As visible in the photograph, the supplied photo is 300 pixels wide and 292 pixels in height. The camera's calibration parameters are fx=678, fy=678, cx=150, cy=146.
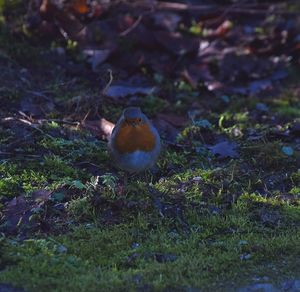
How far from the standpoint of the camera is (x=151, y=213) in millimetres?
3307

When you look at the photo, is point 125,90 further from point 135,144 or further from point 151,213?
point 151,213

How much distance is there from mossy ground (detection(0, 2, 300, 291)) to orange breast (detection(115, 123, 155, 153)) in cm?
18

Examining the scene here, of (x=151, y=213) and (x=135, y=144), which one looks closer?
(x=151, y=213)

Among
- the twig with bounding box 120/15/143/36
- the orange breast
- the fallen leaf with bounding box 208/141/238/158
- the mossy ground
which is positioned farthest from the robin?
the twig with bounding box 120/15/143/36

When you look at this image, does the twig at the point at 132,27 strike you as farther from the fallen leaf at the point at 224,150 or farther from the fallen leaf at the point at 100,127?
the fallen leaf at the point at 224,150

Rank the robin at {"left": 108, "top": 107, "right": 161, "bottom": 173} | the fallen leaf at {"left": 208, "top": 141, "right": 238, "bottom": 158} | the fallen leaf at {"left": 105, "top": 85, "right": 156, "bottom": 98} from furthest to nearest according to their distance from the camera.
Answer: the fallen leaf at {"left": 105, "top": 85, "right": 156, "bottom": 98} → the fallen leaf at {"left": 208, "top": 141, "right": 238, "bottom": 158} → the robin at {"left": 108, "top": 107, "right": 161, "bottom": 173}

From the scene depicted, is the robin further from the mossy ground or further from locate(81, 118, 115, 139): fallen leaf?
locate(81, 118, 115, 139): fallen leaf

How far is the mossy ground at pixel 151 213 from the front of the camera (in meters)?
2.85

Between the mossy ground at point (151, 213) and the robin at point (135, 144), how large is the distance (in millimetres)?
114

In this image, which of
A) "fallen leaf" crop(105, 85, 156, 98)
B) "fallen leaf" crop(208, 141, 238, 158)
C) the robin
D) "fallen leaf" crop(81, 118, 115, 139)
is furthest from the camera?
"fallen leaf" crop(105, 85, 156, 98)

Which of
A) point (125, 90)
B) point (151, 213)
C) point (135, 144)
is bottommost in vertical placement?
point (125, 90)

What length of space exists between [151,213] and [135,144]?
47cm

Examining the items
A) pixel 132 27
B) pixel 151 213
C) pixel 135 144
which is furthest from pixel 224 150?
pixel 132 27

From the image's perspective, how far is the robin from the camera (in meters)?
3.61
